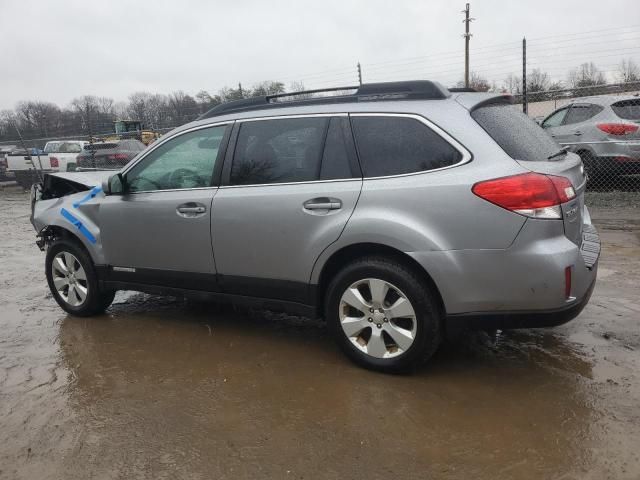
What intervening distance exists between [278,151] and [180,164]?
0.92 meters

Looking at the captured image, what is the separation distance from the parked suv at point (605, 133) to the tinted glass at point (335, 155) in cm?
611

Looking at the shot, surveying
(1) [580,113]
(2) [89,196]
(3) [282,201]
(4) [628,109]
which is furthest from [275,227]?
(1) [580,113]

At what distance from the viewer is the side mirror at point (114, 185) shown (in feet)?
14.5

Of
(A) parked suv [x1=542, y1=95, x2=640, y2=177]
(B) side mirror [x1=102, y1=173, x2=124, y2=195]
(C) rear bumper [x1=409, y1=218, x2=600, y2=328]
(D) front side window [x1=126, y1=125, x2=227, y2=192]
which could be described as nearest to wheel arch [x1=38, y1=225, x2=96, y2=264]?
(B) side mirror [x1=102, y1=173, x2=124, y2=195]

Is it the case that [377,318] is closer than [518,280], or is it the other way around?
[518,280]

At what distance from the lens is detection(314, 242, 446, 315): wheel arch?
10.6ft

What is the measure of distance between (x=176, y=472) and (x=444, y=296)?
5.50ft

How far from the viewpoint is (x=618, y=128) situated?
28.6 ft

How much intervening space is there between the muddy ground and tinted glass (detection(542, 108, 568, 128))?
19.3ft

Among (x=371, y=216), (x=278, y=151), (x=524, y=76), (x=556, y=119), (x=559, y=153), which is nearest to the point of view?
(x=371, y=216)

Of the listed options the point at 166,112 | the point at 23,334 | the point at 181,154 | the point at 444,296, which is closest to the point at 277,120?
the point at 181,154

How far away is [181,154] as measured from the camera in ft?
14.0

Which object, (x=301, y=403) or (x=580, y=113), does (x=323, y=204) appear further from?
(x=580, y=113)

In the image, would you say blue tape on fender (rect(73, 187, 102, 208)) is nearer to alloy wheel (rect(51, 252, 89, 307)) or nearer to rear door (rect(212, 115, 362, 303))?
alloy wheel (rect(51, 252, 89, 307))
